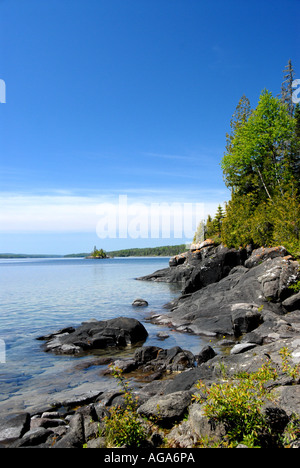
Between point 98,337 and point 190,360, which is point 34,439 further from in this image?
point 98,337

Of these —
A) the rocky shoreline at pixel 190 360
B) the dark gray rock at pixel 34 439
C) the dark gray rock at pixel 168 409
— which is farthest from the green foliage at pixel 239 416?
the dark gray rock at pixel 34 439

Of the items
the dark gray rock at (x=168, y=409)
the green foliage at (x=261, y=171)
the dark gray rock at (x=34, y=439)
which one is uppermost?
the green foliage at (x=261, y=171)

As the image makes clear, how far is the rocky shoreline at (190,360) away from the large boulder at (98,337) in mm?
59

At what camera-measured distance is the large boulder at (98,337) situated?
17.8m

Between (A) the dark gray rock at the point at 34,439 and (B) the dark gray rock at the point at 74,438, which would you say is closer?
(B) the dark gray rock at the point at 74,438

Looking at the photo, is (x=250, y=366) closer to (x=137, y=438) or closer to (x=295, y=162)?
(x=137, y=438)

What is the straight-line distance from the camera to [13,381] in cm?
1322

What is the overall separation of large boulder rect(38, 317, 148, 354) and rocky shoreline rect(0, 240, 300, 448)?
6 cm

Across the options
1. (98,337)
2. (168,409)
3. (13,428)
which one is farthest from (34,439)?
(98,337)

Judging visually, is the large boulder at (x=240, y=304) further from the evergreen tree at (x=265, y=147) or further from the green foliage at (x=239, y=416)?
the evergreen tree at (x=265, y=147)

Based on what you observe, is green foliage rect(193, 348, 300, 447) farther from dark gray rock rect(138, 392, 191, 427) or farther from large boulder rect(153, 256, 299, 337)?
large boulder rect(153, 256, 299, 337)

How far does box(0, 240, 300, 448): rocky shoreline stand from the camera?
20.2 ft

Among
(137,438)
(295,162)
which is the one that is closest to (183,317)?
(137,438)

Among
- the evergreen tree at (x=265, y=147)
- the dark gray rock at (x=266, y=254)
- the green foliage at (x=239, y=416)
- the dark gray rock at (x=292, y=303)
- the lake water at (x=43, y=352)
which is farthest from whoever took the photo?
the evergreen tree at (x=265, y=147)
